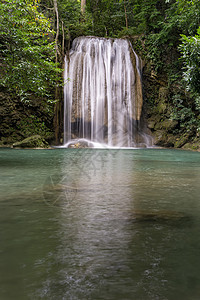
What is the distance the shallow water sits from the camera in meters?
1.69

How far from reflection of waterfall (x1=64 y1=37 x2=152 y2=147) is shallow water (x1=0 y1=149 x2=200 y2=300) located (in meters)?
17.1

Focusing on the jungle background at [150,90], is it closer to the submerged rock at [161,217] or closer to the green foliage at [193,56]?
the green foliage at [193,56]

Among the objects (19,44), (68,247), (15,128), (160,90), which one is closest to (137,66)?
(160,90)

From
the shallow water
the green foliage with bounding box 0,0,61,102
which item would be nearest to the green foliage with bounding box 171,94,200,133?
the green foliage with bounding box 0,0,61,102

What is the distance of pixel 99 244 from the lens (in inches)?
94.3

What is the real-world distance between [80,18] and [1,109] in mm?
11791

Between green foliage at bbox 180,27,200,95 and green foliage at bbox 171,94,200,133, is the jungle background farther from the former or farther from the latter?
green foliage at bbox 180,27,200,95

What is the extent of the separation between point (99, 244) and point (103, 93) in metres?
20.1

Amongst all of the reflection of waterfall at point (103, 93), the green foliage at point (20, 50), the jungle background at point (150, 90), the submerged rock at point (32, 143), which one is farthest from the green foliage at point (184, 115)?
the green foliage at point (20, 50)

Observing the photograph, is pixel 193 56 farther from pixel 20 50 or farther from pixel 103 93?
pixel 103 93

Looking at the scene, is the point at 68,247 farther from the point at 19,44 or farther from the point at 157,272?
the point at 19,44

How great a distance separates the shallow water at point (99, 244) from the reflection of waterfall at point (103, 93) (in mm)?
17077

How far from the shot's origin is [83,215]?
3.25m

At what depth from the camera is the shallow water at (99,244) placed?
5.53 ft
